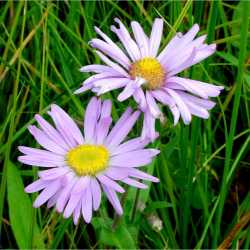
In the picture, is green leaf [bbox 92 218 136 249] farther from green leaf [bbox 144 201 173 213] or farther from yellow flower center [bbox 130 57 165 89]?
yellow flower center [bbox 130 57 165 89]

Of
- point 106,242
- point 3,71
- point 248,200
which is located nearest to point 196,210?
point 248,200

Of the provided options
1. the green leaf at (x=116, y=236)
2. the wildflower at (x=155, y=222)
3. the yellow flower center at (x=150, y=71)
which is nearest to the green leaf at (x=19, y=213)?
the green leaf at (x=116, y=236)

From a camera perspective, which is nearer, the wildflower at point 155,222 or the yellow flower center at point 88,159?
the yellow flower center at point 88,159

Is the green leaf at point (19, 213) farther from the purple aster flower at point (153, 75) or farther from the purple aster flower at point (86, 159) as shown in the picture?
the purple aster flower at point (153, 75)

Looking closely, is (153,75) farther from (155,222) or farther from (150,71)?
(155,222)

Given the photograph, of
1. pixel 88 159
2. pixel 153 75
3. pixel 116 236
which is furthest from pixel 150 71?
pixel 116 236

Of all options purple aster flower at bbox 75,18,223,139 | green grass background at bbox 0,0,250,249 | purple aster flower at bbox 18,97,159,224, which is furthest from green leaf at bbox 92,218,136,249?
purple aster flower at bbox 75,18,223,139
